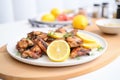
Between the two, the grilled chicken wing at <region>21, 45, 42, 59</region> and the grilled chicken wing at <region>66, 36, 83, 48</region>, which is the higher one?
the grilled chicken wing at <region>66, 36, 83, 48</region>

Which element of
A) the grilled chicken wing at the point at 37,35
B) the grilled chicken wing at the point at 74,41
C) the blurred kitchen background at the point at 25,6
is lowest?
the blurred kitchen background at the point at 25,6

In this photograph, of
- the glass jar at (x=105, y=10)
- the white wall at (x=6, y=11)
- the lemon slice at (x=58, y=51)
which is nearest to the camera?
the lemon slice at (x=58, y=51)

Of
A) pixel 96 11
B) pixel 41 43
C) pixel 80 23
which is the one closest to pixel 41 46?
pixel 41 43

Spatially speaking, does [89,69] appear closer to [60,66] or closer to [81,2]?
[60,66]

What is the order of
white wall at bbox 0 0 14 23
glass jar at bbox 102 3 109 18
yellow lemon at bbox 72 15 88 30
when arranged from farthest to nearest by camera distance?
1. white wall at bbox 0 0 14 23
2. glass jar at bbox 102 3 109 18
3. yellow lemon at bbox 72 15 88 30

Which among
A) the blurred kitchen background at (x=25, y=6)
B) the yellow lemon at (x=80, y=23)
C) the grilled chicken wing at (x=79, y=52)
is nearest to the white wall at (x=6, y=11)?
the blurred kitchen background at (x=25, y=6)

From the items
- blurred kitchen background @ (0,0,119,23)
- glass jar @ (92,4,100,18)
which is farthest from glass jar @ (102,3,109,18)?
blurred kitchen background @ (0,0,119,23)

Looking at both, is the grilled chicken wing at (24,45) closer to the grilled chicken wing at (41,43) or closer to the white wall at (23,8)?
the grilled chicken wing at (41,43)

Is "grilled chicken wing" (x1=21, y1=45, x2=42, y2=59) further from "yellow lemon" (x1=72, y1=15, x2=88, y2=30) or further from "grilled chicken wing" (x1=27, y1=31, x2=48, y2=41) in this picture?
"yellow lemon" (x1=72, y1=15, x2=88, y2=30)

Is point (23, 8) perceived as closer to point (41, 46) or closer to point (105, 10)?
point (105, 10)
